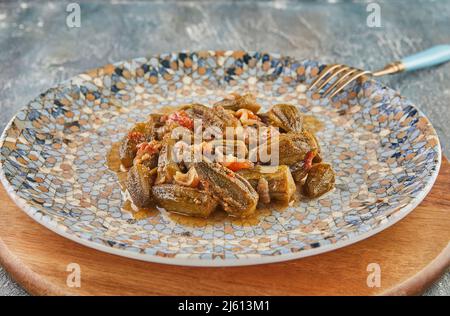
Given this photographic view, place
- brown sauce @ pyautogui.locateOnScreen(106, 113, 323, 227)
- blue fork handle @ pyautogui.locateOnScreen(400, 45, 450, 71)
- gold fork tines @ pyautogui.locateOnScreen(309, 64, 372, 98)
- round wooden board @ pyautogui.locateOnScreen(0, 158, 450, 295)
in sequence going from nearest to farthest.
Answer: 1. round wooden board @ pyautogui.locateOnScreen(0, 158, 450, 295)
2. brown sauce @ pyautogui.locateOnScreen(106, 113, 323, 227)
3. gold fork tines @ pyautogui.locateOnScreen(309, 64, 372, 98)
4. blue fork handle @ pyautogui.locateOnScreen(400, 45, 450, 71)

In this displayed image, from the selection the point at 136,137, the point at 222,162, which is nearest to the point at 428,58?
the point at 222,162

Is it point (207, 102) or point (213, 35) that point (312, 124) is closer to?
point (207, 102)

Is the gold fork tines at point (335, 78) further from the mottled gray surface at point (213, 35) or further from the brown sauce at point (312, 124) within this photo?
the mottled gray surface at point (213, 35)

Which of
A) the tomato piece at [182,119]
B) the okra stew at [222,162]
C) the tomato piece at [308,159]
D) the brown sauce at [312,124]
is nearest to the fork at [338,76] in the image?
the brown sauce at [312,124]

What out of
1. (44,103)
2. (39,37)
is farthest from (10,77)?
(44,103)

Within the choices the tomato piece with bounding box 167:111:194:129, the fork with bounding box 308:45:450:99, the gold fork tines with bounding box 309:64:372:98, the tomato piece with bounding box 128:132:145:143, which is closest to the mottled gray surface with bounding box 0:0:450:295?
the fork with bounding box 308:45:450:99

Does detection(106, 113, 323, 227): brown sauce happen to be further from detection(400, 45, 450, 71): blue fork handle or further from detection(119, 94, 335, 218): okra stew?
detection(400, 45, 450, 71): blue fork handle

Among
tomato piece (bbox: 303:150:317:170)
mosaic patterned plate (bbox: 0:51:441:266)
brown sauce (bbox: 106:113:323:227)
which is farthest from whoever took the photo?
tomato piece (bbox: 303:150:317:170)
